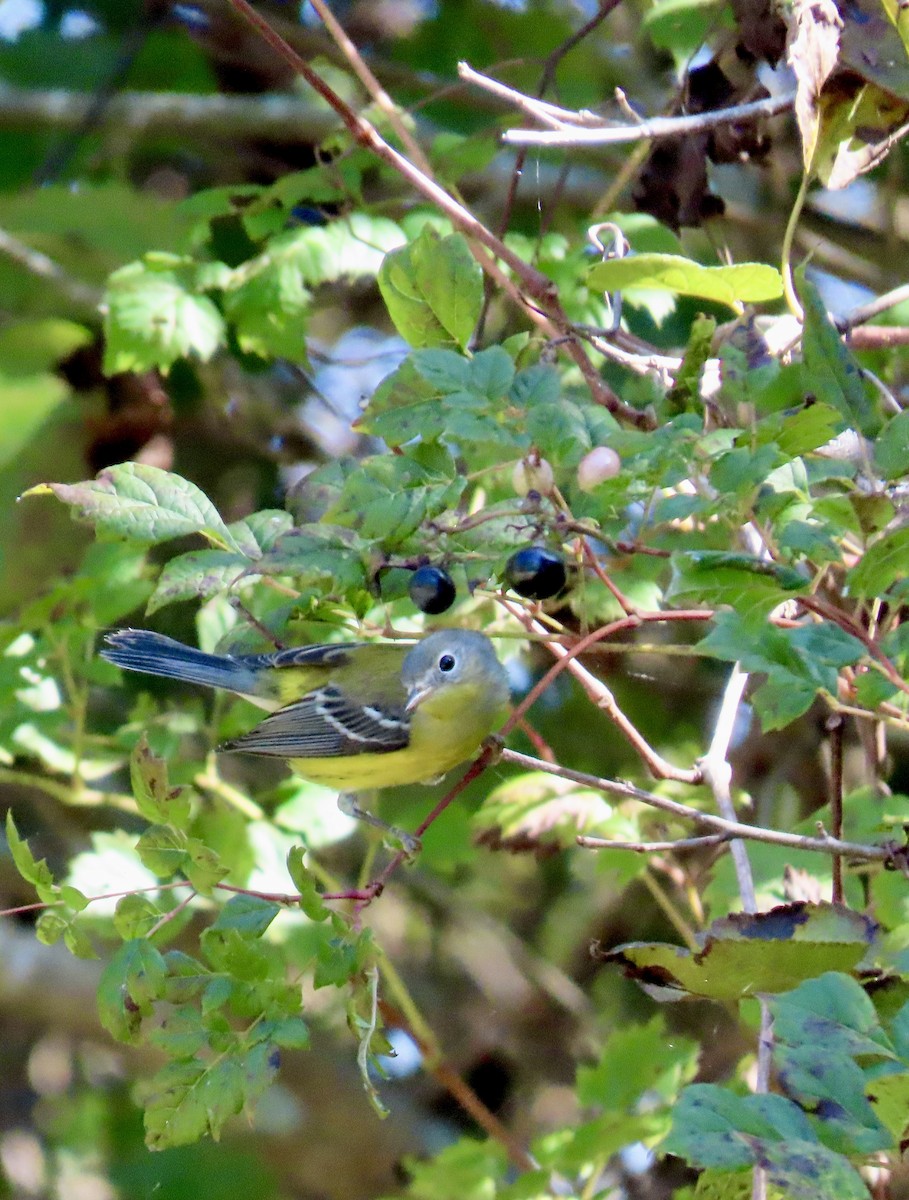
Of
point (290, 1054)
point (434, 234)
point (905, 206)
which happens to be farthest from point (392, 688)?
point (905, 206)

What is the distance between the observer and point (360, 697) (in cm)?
318

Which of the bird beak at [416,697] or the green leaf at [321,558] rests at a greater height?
the green leaf at [321,558]

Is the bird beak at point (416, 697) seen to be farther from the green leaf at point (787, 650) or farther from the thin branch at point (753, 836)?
the green leaf at point (787, 650)

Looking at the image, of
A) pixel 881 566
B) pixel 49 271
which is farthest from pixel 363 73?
pixel 49 271

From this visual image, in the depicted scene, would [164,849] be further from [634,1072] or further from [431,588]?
[634,1072]

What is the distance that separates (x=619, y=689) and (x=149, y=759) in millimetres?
2625

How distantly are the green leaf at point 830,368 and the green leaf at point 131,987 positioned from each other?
1.07 meters

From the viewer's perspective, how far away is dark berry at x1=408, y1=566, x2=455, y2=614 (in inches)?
74.6

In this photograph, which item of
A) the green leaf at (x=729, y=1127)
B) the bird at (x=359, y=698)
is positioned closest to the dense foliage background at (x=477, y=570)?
the green leaf at (x=729, y=1127)

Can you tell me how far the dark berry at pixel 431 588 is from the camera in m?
1.90

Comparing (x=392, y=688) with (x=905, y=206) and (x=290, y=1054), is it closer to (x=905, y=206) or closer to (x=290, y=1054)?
(x=290, y=1054)

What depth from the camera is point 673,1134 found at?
1176 mm

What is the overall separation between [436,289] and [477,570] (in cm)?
42

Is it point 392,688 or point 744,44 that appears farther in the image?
point 392,688
